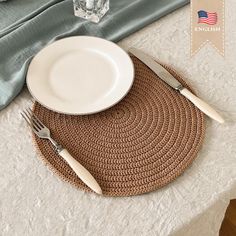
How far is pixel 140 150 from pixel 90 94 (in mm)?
146

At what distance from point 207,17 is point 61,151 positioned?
483 millimetres

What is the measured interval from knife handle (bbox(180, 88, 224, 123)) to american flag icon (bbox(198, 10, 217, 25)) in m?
0.25

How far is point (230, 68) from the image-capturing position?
34.3 inches

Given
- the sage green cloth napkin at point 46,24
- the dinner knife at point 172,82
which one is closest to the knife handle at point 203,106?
the dinner knife at point 172,82

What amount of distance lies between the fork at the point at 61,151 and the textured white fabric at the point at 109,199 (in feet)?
0.05

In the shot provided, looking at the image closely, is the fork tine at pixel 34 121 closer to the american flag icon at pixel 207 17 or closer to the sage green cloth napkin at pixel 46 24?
the sage green cloth napkin at pixel 46 24

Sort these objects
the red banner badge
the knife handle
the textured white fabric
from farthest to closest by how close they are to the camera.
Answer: the red banner badge < the knife handle < the textured white fabric

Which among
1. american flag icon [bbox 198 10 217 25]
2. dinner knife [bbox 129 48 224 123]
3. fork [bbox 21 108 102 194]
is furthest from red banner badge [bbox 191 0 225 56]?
fork [bbox 21 108 102 194]

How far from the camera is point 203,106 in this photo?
771mm

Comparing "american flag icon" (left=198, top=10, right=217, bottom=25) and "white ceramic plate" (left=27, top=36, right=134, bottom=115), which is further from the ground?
"white ceramic plate" (left=27, top=36, right=134, bottom=115)

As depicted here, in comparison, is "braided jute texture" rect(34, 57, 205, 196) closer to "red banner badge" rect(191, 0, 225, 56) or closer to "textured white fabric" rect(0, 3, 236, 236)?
"textured white fabric" rect(0, 3, 236, 236)

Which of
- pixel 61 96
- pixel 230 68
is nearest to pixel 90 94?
pixel 61 96

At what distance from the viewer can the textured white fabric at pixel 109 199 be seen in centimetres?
64

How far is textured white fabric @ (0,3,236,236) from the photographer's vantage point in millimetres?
640
